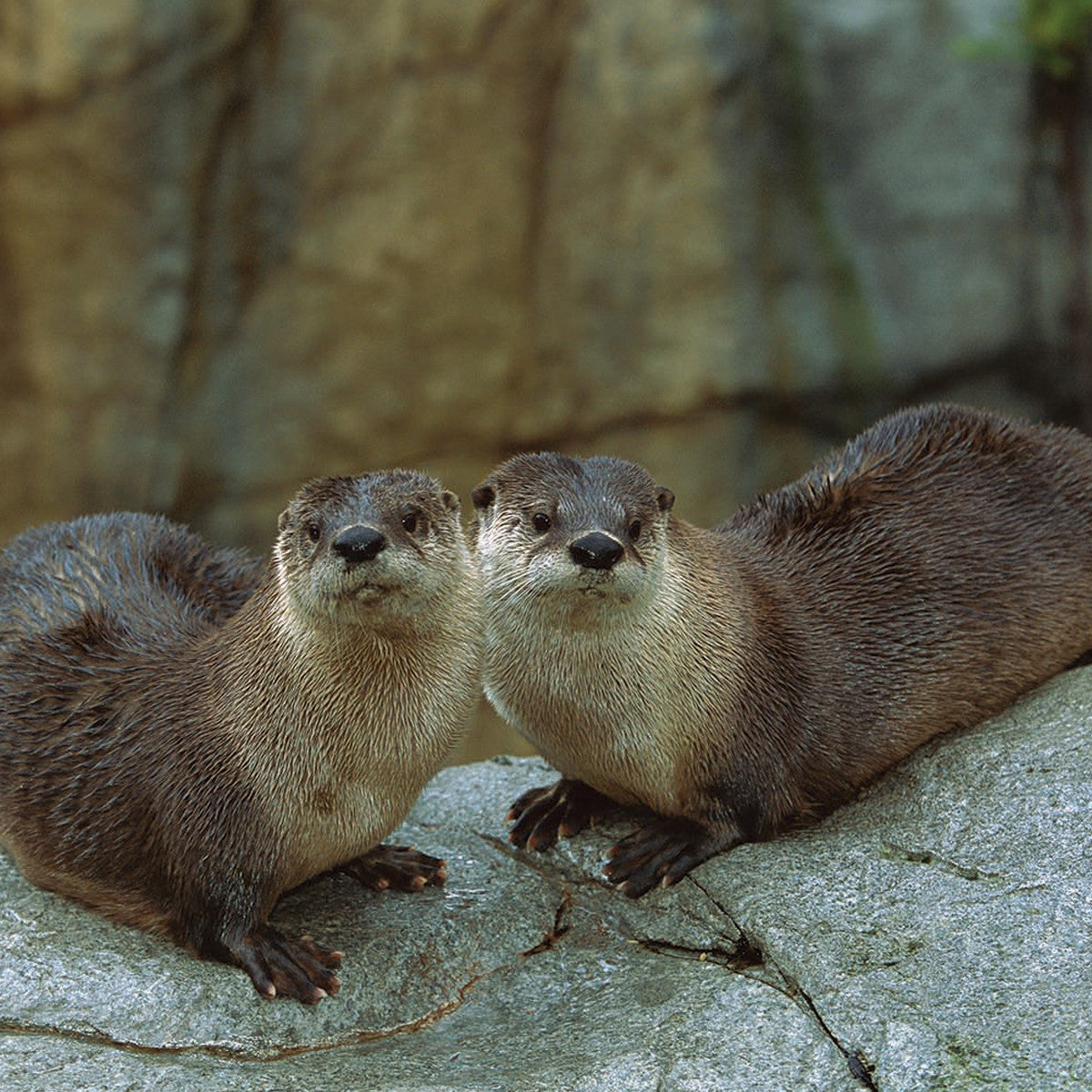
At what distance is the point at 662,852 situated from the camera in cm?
293

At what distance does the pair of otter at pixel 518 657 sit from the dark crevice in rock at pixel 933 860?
0.81 ft

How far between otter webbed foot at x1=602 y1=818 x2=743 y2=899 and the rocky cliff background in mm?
3044

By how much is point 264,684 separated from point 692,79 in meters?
3.68

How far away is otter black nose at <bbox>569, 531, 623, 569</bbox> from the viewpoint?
8.70 feet

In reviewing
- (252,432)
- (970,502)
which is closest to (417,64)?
(252,432)

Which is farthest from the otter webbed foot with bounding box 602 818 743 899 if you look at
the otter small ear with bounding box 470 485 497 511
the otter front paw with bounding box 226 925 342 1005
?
the otter small ear with bounding box 470 485 497 511

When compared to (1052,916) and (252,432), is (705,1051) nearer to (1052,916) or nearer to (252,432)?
(1052,916)

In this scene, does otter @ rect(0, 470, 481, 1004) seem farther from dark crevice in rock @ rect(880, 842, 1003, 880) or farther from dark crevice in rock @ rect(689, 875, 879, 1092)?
dark crevice in rock @ rect(880, 842, 1003, 880)

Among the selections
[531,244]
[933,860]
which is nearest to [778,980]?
[933,860]

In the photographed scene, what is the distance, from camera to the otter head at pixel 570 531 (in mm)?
2697

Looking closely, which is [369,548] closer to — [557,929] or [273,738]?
[273,738]

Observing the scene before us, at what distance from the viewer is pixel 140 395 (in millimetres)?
5770

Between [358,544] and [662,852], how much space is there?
2.96 feet

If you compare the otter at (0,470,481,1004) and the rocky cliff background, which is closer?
the otter at (0,470,481,1004)
